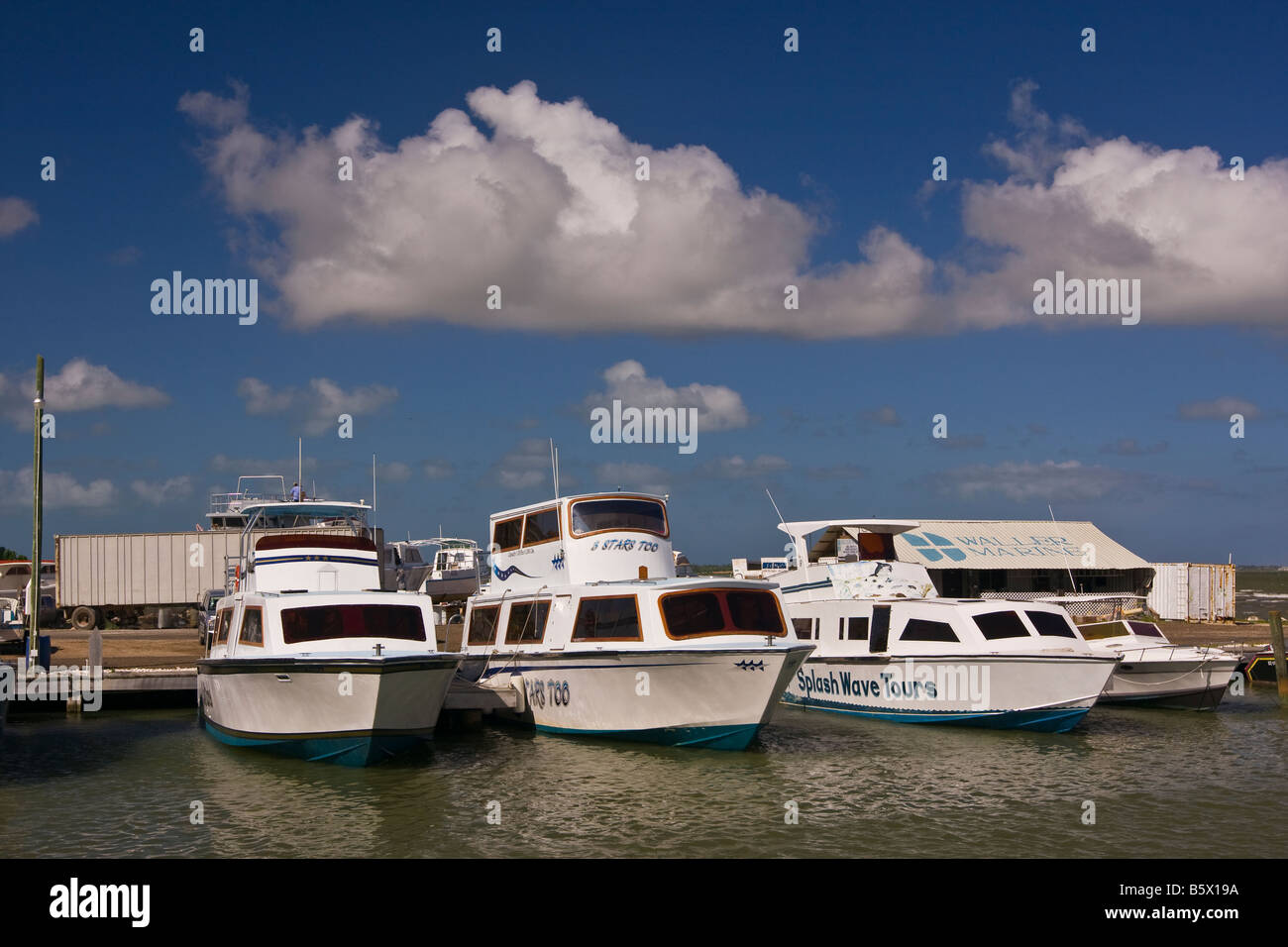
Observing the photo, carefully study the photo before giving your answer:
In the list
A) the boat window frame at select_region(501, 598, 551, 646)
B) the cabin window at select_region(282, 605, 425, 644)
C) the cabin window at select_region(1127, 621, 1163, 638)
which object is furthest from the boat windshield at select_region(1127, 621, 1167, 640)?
the cabin window at select_region(282, 605, 425, 644)

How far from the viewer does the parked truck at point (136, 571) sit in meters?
42.6

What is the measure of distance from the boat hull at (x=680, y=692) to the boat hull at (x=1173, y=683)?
32.3 feet

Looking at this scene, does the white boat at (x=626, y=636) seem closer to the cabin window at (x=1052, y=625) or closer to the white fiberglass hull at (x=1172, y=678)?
the cabin window at (x=1052, y=625)

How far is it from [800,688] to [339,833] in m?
13.8

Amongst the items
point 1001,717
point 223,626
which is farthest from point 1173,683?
point 223,626

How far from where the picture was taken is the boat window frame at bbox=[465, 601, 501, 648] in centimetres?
2362

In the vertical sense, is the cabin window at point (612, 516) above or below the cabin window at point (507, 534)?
above

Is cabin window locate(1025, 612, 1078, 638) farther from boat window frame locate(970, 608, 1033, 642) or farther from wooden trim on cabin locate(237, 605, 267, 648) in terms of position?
wooden trim on cabin locate(237, 605, 267, 648)

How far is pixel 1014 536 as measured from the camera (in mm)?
48969

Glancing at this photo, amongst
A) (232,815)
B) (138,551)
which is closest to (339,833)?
(232,815)

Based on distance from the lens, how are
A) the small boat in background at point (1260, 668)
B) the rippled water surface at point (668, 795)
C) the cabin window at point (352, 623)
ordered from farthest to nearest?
the small boat in background at point (1260, 668) → the cabin window at point (352, 623) → the rippled water surface at point (668, 795)

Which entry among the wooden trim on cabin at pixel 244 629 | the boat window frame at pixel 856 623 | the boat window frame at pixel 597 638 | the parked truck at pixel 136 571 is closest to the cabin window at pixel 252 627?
the wooden trim on cabin at pixel 244 629

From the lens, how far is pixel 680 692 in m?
18.8
